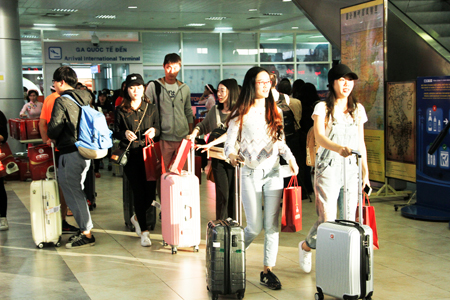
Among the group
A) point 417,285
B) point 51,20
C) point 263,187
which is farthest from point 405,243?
point 51,20

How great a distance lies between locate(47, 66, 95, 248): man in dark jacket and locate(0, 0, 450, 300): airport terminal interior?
31cm

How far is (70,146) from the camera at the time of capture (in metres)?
5.47

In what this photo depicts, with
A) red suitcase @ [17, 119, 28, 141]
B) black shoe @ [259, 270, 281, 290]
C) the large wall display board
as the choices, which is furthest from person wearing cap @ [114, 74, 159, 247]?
red suitcase @ [17, 119, 28, 141]

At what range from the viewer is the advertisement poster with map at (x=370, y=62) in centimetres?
750

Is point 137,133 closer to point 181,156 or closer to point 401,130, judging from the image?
→ point 181,156

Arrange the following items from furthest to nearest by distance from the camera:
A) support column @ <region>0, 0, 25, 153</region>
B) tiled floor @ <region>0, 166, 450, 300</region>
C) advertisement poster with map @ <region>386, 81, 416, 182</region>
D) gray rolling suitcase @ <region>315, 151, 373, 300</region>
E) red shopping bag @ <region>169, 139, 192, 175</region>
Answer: support column @ <region>0, 0, 25, 153</region> < advertisement poster with map @ <region>386, 81, 416, 182</region> < red shopping bag @ <region>169, 139, 192, 175</region> < tiled floor @ <region>0, 166, 450, 300</region> < gray rolling suitcase @ <region>315, 151, 373, 300</region>

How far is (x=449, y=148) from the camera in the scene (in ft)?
21.6

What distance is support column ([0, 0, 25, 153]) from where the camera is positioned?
12492 mm

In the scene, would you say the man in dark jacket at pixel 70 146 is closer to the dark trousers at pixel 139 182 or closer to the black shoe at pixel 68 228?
the dark trousers at pixel 139 182

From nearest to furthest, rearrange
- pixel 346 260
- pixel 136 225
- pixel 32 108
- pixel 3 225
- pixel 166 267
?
pixel 346 260
pixel 166 267
pixel 136 225
pixel 3 225
pixel 32 108

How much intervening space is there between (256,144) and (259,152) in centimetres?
7

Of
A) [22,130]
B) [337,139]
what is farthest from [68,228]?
[337,139]

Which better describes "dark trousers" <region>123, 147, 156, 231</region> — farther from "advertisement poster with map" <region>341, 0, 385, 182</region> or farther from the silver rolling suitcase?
"advertisement poster with map" <region>341, 0, 385, 182</region>

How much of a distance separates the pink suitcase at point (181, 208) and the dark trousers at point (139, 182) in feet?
1.51
